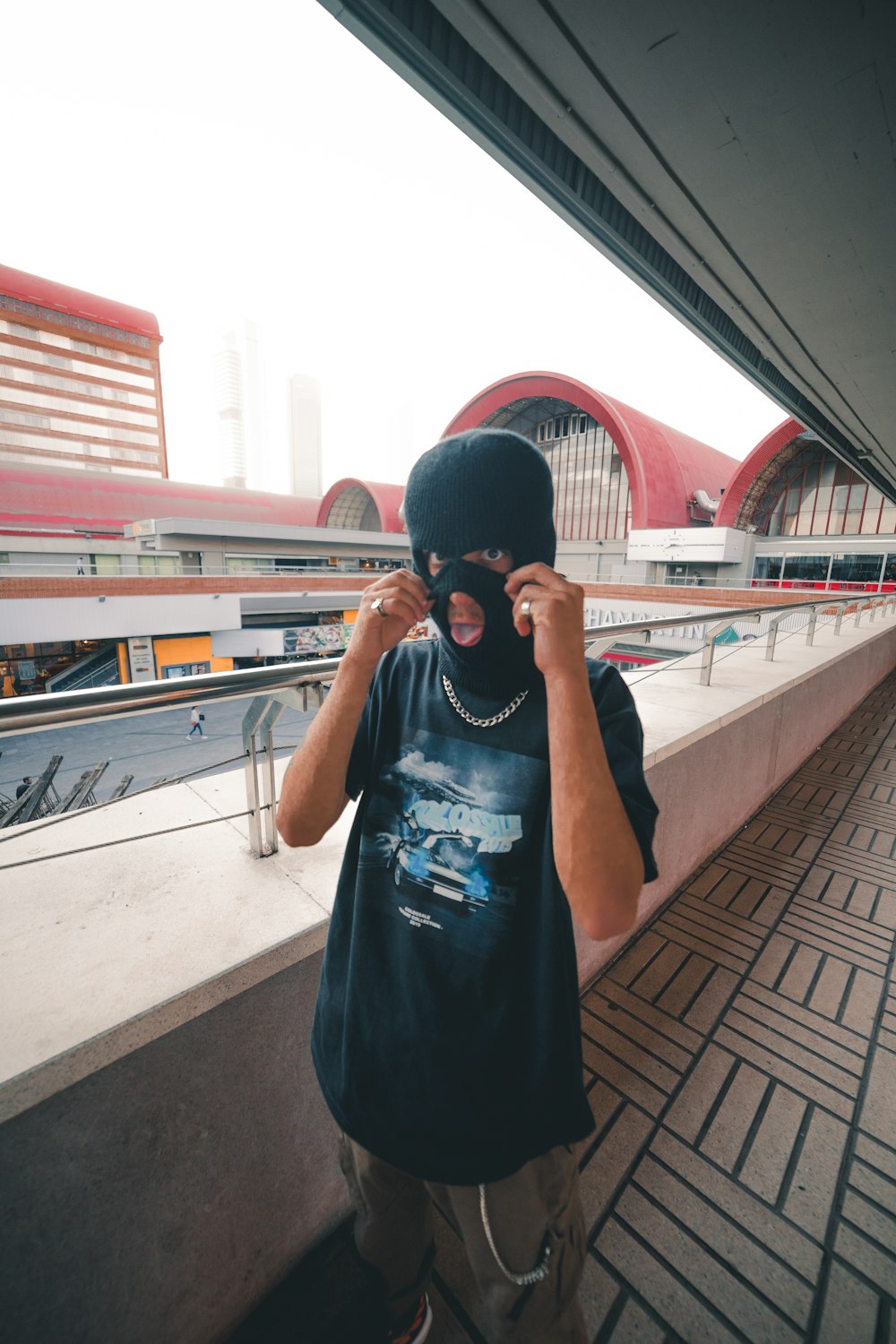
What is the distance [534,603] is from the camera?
0.84m

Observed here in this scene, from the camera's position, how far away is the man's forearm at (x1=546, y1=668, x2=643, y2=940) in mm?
785

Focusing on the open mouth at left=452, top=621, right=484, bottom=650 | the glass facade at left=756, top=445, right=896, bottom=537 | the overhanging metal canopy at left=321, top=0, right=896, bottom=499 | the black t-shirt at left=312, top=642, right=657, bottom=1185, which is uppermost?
the glass facade at left=756, top=445, right=896, bottom=537

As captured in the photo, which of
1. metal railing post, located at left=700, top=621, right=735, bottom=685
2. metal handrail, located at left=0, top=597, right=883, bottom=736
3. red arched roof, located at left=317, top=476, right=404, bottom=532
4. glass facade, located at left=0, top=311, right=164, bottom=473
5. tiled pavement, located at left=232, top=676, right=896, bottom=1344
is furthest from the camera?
glass facade, located at left=0, top=311, right=164, bottom=473

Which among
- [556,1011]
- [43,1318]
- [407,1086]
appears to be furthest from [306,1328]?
[556,1011]

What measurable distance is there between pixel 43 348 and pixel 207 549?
164 ft

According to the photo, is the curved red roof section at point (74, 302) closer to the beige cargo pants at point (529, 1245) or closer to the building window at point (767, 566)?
the building window at point (767, 566)

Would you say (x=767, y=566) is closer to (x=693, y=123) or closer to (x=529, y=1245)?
(x=693, y=123)

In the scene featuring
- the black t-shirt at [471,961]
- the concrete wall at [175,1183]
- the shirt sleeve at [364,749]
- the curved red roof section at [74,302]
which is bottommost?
the concrete wall at [175,1183]

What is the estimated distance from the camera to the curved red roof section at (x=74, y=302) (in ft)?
159

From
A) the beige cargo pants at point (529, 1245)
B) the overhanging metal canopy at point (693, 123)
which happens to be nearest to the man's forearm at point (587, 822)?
the beige cargo pants at point (529, 1245)

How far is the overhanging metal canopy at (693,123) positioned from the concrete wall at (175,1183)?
2.96m

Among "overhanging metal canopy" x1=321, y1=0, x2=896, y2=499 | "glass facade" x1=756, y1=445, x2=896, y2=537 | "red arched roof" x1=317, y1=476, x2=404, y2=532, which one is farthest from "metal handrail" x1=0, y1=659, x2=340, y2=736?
"red arched roof" x1=317, y1=476, x2=404, y2=532

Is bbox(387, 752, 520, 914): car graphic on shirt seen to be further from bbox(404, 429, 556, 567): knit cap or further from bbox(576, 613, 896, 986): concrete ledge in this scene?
bbox(576, 613, 896, 986): concrete ledge

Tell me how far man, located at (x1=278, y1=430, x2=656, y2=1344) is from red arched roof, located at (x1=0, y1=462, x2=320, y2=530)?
28166 mm
